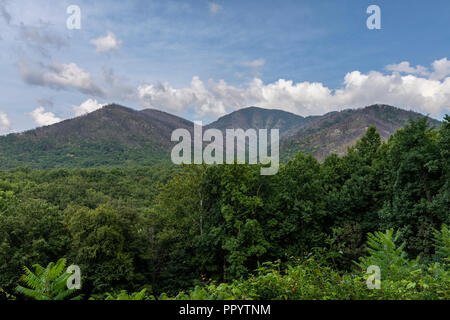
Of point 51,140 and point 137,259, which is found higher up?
point 51,140

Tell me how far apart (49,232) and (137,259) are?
257 inches

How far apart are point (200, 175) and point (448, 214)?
17.5m

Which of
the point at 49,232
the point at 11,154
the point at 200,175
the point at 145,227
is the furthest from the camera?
the point at 11,154

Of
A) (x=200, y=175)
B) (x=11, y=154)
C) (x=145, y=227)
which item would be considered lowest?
(x=145, y=227)

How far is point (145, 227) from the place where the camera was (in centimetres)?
2067
